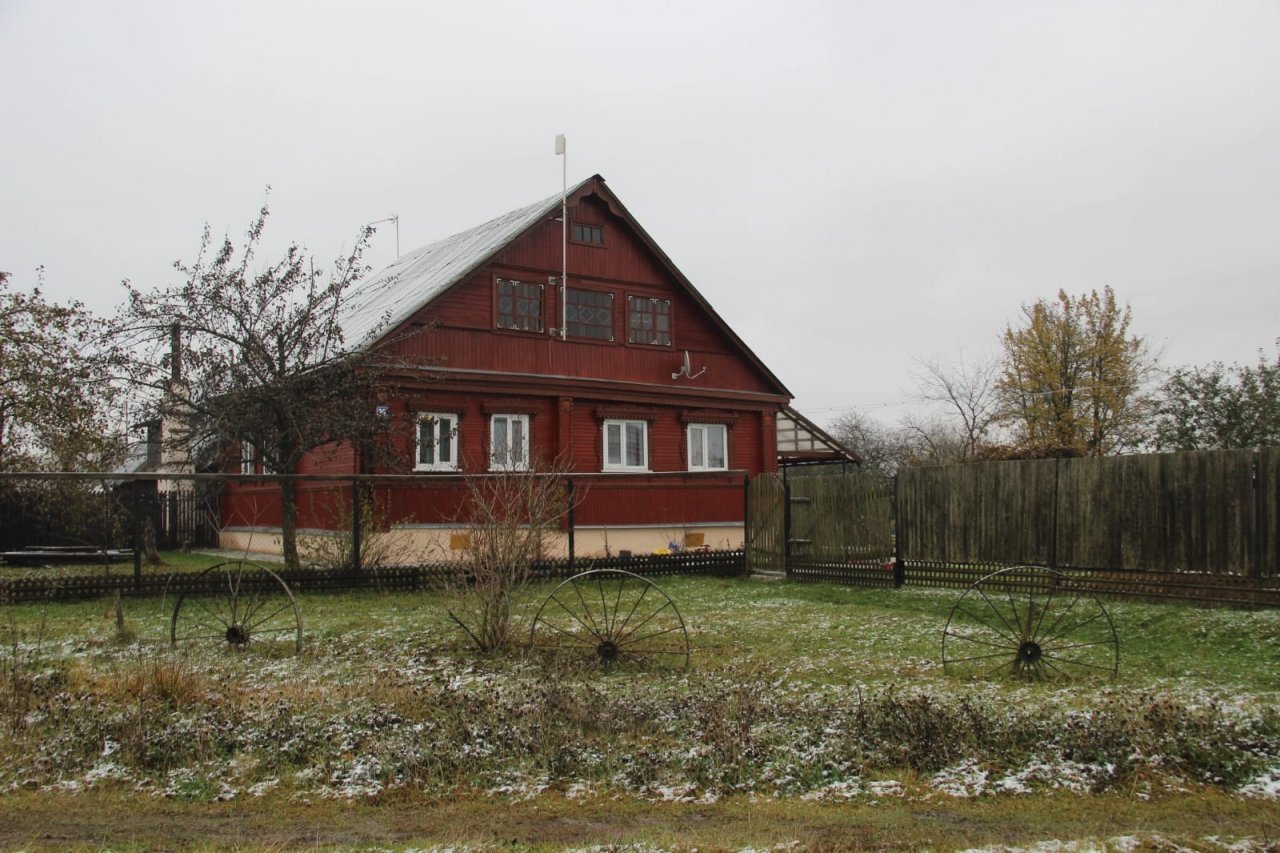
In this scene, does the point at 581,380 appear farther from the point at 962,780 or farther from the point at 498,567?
the point at 962,780

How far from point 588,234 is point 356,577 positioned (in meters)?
11.6

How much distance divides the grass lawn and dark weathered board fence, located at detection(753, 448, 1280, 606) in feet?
8.63

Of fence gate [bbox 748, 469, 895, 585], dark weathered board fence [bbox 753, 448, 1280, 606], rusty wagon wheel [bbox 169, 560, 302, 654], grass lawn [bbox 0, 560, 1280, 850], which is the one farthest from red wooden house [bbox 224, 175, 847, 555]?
grass lawn [bbox 0, 560, 1280, 850]

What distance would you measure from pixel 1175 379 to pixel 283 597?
31.0 metres

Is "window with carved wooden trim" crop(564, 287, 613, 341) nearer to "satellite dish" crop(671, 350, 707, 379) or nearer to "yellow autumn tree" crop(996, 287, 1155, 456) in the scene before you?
"satellite dish" crop(671, 350, 707, 379)

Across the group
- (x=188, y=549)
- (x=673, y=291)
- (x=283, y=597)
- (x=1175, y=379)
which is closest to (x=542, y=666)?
(x=283, y=597)

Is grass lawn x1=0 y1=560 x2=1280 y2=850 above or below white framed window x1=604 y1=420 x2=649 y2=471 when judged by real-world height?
below

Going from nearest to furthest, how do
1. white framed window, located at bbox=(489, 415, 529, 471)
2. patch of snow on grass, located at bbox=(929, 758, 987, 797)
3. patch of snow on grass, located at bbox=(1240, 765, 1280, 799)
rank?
patch of snow on grass, located at bbox=(1240, 765, 1280, 799) → patch of snow on grass, located at bbox=(929, 758, 987, 797) → white framed window, located at bbox=(489, 415, 529, 471)

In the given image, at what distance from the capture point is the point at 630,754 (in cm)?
652

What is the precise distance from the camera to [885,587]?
15602 mm

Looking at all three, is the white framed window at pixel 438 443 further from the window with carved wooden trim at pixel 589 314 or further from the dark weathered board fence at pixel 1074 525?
the dark weathered board fence at pixel 1074 525

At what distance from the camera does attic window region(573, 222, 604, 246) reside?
24047mm

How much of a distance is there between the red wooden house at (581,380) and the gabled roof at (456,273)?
58mm

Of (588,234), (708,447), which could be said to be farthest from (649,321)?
(708,447)
